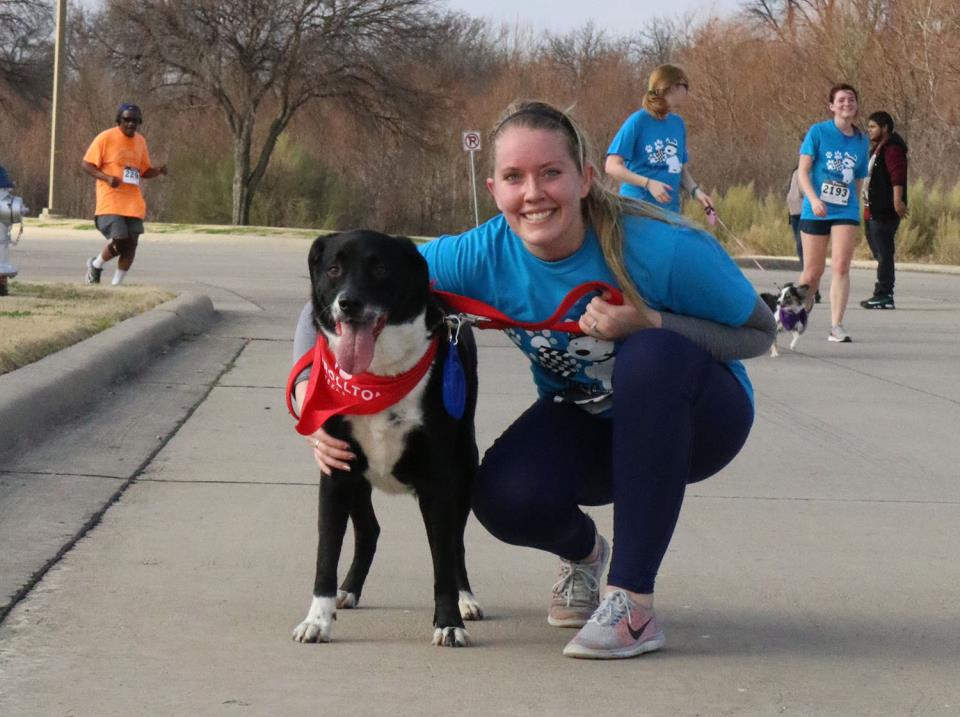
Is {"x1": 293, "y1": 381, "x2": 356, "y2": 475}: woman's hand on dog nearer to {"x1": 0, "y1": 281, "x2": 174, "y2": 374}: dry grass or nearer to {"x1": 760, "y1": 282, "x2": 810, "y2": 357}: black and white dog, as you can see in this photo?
{"x1": 0, "y1": 281, "x2": 174, "y2": 374}: dry grass

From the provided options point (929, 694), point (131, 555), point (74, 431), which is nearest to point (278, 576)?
point (131, 555)

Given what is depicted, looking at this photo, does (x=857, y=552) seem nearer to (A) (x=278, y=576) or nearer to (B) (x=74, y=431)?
(A) (x=278, y=576)

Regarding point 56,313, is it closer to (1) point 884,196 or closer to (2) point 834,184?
(2) point 834,184

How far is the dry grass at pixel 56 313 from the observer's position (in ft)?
25.0

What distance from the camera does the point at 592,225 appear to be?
13.0 feet

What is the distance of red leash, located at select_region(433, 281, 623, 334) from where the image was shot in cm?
390

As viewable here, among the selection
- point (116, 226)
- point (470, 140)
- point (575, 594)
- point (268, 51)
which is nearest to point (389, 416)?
point (575, 594)

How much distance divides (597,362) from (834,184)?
7.49 meters

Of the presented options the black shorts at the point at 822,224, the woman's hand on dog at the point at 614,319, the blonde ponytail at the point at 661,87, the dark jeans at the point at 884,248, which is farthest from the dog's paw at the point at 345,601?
the dark jeans at the point at 884,248

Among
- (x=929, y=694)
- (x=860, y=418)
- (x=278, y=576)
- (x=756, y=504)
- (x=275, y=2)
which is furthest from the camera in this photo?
(x=275, y=2)

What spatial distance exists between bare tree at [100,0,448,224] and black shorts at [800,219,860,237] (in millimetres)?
27504

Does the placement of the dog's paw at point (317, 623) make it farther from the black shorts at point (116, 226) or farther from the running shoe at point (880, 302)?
the running shoe at point (880, 302)

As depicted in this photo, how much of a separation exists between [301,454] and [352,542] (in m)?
1.51

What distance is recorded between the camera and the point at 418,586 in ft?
14.3
